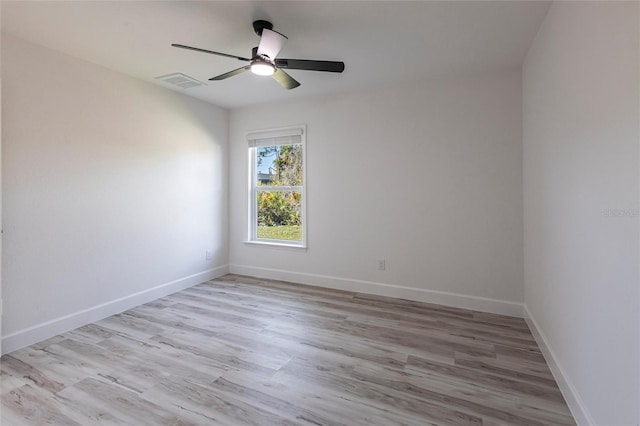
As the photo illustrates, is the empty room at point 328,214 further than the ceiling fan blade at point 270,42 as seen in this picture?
No

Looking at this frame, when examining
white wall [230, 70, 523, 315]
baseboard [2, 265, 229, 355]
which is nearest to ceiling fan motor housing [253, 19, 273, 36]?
white wall [230, 70, 523, 315]

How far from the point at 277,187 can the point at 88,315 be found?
253 centimetres

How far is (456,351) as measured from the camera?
→ 226 centimetres

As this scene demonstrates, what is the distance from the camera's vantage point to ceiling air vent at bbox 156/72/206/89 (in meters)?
3.10

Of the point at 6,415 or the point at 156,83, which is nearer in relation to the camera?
the point at 6,415

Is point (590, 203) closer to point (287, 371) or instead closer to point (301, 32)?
point (287, 371)

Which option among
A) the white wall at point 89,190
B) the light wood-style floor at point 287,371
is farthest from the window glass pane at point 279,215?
the light wood-style floor at point 287,371

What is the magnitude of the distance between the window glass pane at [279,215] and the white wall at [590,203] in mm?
2770

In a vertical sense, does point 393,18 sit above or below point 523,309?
above

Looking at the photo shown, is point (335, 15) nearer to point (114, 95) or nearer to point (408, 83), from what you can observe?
point (408, 83)

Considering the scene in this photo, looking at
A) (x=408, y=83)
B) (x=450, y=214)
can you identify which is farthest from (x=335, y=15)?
(x=450, y=214)

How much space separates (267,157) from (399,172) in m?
1.98

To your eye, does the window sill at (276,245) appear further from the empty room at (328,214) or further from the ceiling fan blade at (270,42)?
the ceiling fan blade at (270,42)

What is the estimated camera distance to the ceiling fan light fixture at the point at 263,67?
7.20ft
